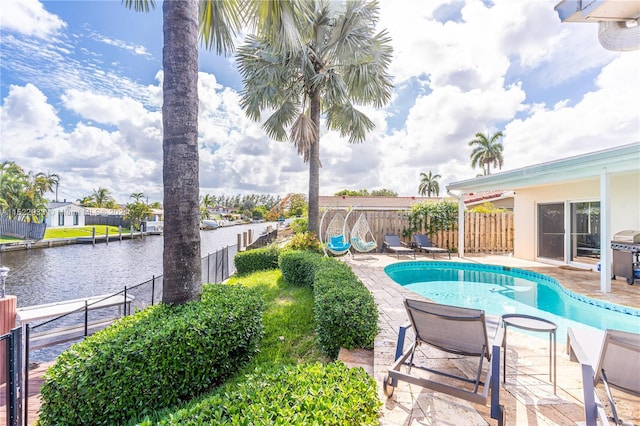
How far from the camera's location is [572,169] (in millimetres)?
7004

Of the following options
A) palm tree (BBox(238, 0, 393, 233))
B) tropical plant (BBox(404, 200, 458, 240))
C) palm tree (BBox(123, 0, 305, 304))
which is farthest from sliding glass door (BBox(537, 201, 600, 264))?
palm tree (BBox(123, 0, 305, 304))

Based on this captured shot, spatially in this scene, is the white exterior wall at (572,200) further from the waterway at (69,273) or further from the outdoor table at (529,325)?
the waterway at (69,273)

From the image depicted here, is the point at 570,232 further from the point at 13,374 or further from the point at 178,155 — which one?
the point at 13,374

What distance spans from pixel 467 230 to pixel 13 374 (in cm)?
1395

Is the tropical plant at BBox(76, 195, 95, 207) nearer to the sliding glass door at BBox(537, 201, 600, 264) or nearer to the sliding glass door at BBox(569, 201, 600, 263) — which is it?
the sliding glass door at BBox(537, 201, 600, 264)

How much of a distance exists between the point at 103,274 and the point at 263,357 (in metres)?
17.5

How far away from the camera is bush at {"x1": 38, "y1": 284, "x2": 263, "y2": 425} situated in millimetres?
2469

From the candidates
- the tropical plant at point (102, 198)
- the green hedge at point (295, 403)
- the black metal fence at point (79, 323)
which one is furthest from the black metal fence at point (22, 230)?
the tropical plant at point (102, 198)

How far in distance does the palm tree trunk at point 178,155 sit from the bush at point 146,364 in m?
0.46

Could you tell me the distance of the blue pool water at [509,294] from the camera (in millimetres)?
5473

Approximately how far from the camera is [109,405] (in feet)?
8.25

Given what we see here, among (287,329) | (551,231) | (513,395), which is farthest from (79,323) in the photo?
(551,231)

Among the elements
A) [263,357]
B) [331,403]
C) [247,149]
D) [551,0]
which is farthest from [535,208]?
[247,149]

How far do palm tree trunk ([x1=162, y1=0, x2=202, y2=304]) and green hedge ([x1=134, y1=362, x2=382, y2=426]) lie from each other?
1926 millimetres
